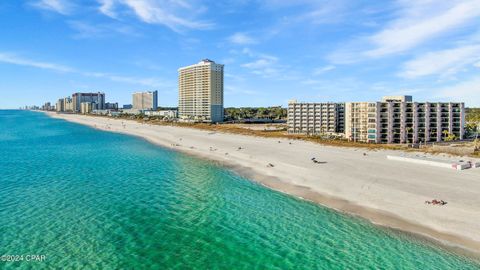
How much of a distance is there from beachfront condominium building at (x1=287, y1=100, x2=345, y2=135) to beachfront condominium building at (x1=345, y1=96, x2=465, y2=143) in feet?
78.0

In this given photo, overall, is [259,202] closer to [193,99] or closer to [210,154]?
[210,154]

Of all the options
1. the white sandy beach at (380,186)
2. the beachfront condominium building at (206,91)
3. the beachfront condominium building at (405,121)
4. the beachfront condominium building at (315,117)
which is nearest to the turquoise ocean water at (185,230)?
the white sandy beach at (380,186)

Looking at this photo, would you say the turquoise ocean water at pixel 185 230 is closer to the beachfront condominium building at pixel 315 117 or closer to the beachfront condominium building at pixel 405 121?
the beachfront condominium building at pixel 405 121

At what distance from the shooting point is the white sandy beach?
29250 mm

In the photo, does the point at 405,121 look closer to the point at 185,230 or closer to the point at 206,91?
the point at 185,230

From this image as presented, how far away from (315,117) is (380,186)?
79066mm

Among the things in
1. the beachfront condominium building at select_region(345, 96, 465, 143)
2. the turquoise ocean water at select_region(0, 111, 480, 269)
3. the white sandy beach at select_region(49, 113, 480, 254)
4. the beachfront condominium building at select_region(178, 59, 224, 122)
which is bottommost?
the turquoise ocean water at select_region(0, 111, 480, 269)

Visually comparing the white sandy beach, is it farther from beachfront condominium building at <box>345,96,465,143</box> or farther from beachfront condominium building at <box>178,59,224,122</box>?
beachfront condominium building at <box>178,59,224,122</box>

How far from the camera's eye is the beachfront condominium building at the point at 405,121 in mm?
86125

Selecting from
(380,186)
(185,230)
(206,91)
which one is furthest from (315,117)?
(185,230)

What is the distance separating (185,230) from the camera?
28781 millimetres

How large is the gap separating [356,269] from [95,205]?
2645cm

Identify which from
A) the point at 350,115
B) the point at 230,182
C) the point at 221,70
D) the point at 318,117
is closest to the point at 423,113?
the point at 350,115

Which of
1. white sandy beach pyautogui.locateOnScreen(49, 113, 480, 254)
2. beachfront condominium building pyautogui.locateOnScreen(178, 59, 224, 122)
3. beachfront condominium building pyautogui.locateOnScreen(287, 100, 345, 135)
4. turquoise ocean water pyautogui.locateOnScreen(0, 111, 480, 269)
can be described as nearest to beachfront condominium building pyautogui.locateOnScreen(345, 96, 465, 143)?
white sandy beach pyautogui.locateOnScreen(49, 113, 480, 254)
